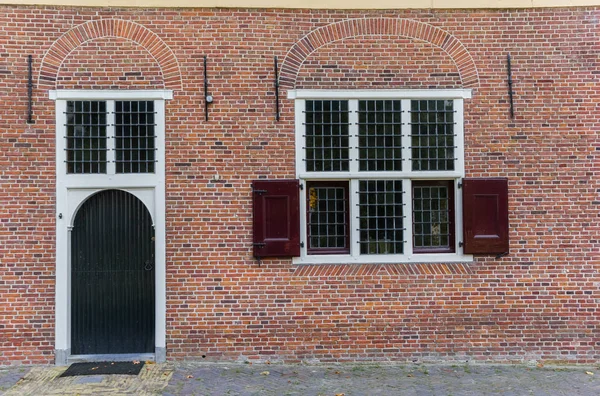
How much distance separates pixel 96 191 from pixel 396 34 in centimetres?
479

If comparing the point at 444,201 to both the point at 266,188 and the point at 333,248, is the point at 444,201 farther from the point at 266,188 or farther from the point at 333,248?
the point at 266,188

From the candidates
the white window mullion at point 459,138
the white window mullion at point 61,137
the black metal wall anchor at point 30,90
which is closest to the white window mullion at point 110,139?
the white window mullion at point 61,137

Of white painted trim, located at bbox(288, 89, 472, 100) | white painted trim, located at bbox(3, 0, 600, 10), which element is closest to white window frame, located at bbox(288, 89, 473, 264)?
white painted trim, located at bbox(288, 89, 472, 100)

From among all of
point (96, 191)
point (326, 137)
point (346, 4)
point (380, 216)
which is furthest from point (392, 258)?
point (96, 191)

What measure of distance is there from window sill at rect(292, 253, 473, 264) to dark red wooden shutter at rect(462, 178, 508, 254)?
189 millimetres

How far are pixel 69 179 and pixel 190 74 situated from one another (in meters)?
2.21

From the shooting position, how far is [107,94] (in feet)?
23.3

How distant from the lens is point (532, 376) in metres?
6.67

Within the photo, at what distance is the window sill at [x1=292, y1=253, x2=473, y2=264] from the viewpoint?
23.6 ft

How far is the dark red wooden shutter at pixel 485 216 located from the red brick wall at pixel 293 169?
21cm

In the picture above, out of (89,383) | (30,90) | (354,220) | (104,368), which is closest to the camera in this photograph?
(89,383)

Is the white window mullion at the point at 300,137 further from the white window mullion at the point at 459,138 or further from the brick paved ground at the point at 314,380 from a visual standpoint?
the brick paved ground at the point at 314,380

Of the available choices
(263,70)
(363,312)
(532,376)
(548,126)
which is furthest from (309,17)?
(532,376)

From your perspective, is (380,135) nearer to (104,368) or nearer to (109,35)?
(109,35)
